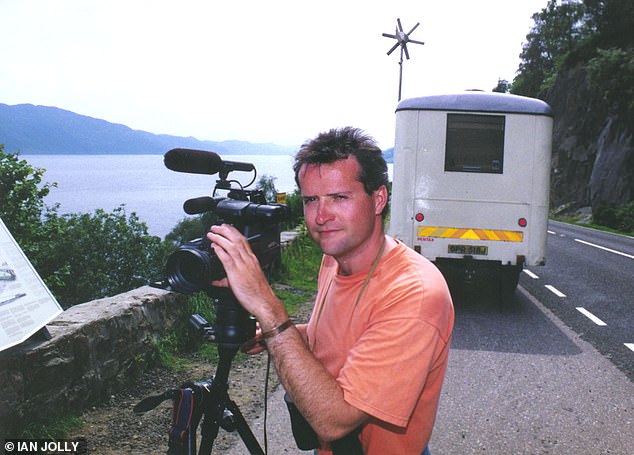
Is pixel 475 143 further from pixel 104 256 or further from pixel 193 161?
pixel 104 256

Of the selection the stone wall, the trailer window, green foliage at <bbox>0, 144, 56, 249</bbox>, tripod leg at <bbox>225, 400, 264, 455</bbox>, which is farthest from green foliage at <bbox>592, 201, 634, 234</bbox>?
tripod leg at <bbox>225, 400, 264, 455</bbox>

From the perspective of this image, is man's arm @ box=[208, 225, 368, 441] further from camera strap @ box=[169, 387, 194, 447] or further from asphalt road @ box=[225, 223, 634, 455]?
asphalt road @ box=[225, 223, 634, 455]

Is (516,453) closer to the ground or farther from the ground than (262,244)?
closer to the ground

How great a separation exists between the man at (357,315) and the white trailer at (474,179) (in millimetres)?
6606

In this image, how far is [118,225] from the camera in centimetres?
1523

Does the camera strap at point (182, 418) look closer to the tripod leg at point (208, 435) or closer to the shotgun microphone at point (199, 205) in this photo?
the tripod leg at point (208, 435)

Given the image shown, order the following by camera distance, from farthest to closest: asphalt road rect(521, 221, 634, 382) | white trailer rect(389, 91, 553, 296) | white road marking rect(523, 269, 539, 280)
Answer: white road marking rect(523, 269, 539, 280), white trailer rect(389, 91, 553, 296), asphalt road rect(521, 221, 634, 382)

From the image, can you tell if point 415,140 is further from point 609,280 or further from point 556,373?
point 609,280

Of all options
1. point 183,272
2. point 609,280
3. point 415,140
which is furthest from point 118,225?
point 183,272

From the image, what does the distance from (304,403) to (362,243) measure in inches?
22.1

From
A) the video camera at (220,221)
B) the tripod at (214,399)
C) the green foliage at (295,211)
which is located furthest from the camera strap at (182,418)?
the green foliage at (295,211)

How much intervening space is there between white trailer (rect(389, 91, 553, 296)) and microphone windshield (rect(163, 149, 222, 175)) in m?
6.75

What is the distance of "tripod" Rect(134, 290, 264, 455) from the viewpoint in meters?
1.88

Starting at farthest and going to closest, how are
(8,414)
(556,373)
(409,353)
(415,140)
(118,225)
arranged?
(118,225), (415,140), (556,373), (8,414), (409,353)
